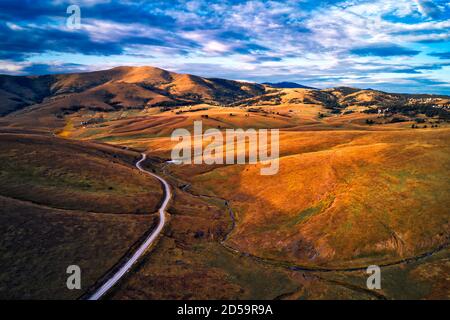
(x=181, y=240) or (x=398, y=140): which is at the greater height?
(x=398, y=140)

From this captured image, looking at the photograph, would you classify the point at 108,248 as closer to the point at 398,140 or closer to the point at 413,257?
the point at 413,257

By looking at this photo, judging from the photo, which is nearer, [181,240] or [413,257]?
[413,257]

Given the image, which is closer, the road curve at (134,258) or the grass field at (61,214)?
the road curve at (134,258)

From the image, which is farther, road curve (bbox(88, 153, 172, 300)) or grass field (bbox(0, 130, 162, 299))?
grass field (bbox(0, 130, 162, 299))

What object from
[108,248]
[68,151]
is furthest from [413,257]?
[68,151]

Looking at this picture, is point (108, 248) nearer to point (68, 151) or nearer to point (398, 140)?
point (68, 151)

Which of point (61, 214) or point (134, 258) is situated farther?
point (61, 214)

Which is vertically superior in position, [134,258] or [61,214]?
[61,214]
